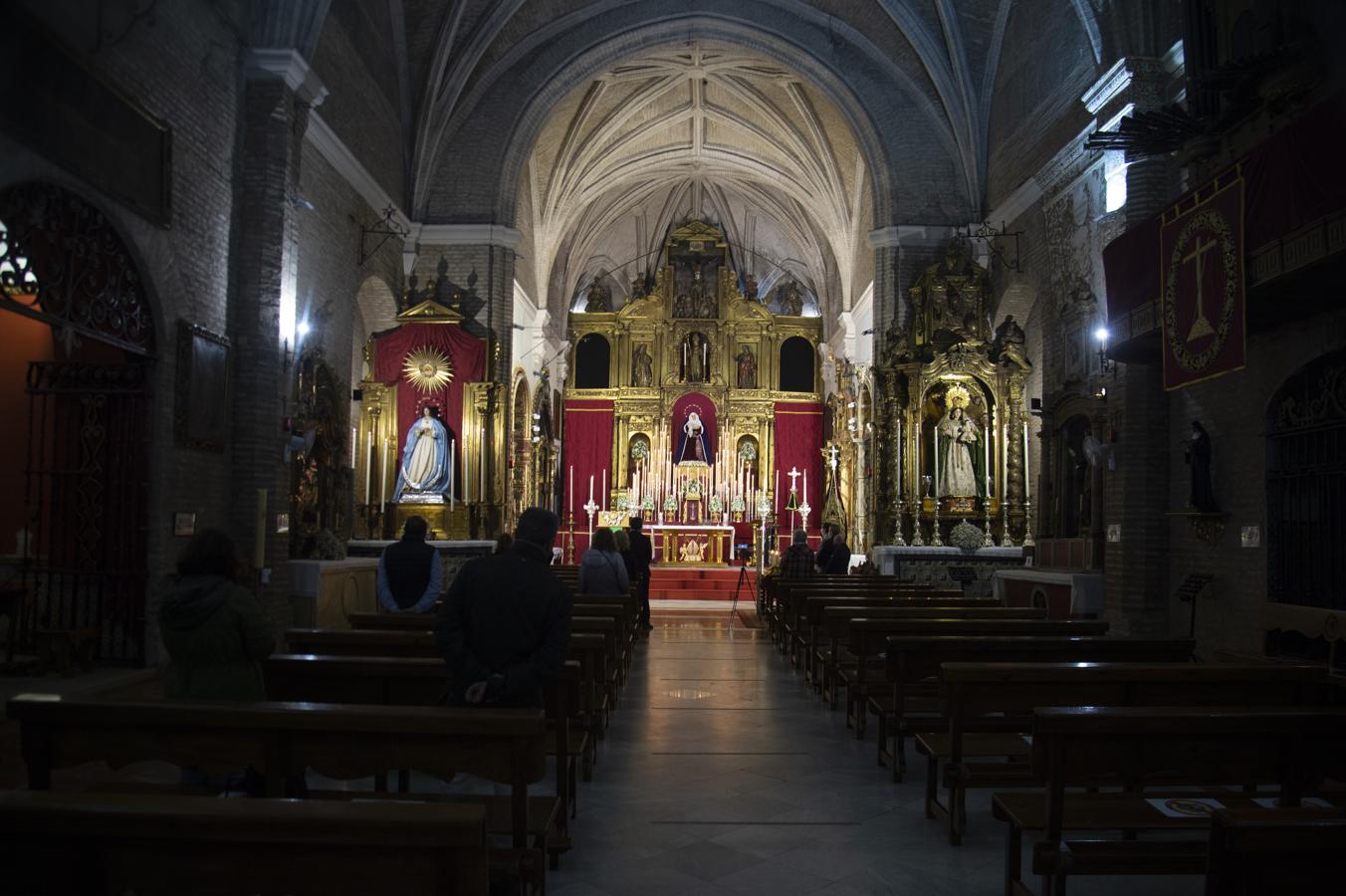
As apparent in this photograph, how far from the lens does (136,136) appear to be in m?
8.94

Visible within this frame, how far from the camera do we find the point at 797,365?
31.7 meters

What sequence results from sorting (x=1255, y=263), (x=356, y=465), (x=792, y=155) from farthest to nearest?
(x=792, y=155), (x=356, y=465), (x=1255, y=263)

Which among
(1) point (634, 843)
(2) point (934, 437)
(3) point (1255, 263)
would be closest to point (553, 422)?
(2) point (934, 437)

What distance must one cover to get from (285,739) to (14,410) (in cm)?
1002

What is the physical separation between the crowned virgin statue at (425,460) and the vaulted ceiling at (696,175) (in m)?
7.66

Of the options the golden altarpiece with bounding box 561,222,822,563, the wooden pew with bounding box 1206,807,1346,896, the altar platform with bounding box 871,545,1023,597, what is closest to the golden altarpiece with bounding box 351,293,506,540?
the altar platform with bounding box 871,545,1023,597

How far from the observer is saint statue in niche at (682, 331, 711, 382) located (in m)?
30.8

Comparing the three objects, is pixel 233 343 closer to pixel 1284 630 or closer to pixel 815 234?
pixel 1284 630

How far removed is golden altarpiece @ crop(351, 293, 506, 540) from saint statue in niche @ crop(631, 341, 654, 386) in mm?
13366

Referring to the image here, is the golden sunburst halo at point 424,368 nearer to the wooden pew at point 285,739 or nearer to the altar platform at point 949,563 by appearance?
the altar platform at point 949,563

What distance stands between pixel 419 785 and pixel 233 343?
6.87 meters

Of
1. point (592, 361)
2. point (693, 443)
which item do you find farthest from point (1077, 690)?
point (592, 361)

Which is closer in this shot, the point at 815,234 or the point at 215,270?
the point at 215,270

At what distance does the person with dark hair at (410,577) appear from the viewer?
7207 mm
